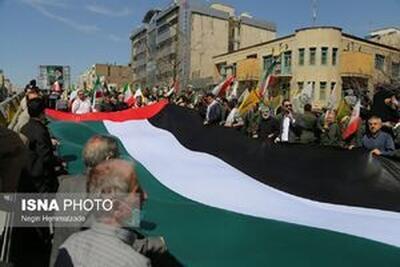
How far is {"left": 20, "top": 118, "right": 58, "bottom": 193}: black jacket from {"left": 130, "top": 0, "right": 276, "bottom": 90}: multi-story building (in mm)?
80902

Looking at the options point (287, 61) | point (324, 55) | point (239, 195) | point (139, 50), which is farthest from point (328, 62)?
point (139, 50)

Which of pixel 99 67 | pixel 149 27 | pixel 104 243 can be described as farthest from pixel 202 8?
pixel 104 243

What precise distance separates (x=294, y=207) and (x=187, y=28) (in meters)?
96.5

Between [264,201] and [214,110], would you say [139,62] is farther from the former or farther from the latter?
[264,201]

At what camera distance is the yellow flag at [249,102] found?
16562 mm

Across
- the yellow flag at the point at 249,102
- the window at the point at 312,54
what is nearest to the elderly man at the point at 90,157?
the yellow flag at the point at 249,102

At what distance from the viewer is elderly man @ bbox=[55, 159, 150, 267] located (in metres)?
2.88

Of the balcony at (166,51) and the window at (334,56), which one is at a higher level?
the balcony at (166,51)

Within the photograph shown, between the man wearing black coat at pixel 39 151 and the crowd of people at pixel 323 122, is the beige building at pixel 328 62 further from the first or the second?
the man wearing black coat at pixel 39 151

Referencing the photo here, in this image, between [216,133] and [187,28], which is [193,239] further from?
[187,28]

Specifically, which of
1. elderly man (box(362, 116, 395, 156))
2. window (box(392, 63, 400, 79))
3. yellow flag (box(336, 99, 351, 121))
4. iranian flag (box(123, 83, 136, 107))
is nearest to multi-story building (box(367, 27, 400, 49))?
window (box(392, 63, 400, 79))

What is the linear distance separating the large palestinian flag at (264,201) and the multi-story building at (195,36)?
78.5 m

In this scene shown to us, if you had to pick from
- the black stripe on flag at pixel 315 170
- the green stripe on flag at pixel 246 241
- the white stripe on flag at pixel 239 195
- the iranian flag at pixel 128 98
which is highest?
the iranian flag at pixel 128 98

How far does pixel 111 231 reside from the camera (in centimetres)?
295
